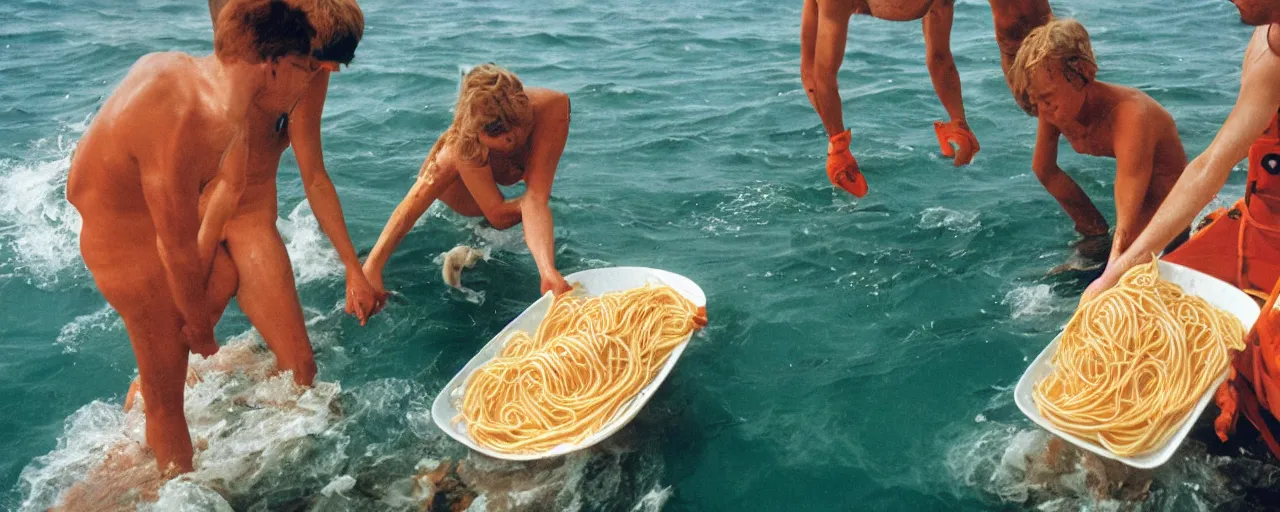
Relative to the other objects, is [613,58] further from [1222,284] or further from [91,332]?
[1222,284]

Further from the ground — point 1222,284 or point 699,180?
point 1222,284

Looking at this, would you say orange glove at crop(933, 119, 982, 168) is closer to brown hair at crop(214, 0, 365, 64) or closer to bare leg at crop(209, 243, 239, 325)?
brown hair at crop(214, 0, 365, 64)

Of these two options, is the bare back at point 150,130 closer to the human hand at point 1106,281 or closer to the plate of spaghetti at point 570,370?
the plate of spaghetti at point 570,370

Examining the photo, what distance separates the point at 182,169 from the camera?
384 cm

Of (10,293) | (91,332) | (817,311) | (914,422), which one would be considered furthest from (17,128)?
(914,422)

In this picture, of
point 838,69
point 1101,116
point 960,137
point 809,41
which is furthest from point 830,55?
point 1101,116

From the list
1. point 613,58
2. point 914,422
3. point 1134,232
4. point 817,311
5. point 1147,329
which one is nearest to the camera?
point 1147,329

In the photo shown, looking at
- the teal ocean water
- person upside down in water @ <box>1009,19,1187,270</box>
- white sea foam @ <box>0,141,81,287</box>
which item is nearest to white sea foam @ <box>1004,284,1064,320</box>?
the teal ocean water

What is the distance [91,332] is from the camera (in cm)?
647

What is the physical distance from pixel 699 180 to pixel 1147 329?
459 centimetres

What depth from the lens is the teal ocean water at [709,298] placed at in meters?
4.82

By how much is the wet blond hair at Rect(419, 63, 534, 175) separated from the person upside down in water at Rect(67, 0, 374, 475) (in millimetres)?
1205

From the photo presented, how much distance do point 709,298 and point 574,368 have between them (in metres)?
1.81

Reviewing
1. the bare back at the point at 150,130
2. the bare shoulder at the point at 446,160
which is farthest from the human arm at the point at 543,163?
the bare back at the point at 150,130
